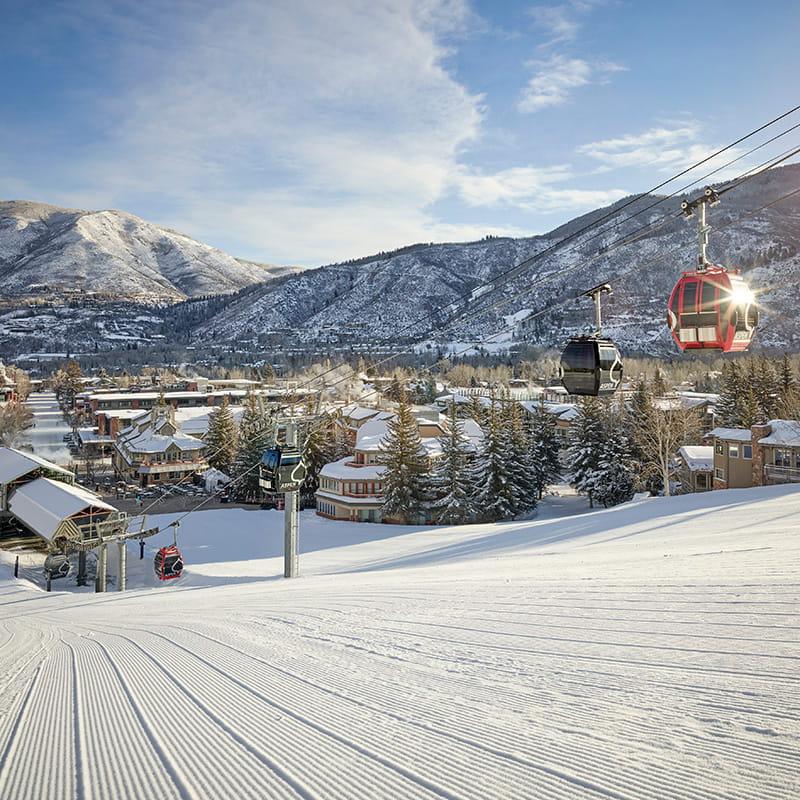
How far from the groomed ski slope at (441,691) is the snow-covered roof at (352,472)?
2213cm

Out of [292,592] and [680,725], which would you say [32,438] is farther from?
[680,725]

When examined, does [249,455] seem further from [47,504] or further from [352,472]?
[47,504]

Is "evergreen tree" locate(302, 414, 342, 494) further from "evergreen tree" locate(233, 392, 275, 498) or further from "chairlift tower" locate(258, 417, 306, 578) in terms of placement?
"chairlift tower" locate(258, 417, 306, 578)

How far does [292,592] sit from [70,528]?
47.2 feet

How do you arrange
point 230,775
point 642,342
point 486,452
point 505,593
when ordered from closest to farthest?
point 230,775, point 505,593, point 486,452, point 642,342

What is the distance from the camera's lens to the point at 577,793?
7.64 ft

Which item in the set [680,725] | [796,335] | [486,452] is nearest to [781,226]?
[796,335]

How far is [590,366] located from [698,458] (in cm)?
2964

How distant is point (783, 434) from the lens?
2559 centimetres

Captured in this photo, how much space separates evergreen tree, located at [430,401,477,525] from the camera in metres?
29.2

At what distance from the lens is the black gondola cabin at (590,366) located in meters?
8.02

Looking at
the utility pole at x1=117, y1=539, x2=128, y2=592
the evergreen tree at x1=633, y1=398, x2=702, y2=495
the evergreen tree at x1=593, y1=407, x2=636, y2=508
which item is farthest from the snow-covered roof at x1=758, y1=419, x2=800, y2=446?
the utility pole at x1=117, y1=539, x2=128, y2=592

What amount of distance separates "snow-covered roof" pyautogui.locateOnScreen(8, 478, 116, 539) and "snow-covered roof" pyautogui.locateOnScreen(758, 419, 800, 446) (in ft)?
91.8

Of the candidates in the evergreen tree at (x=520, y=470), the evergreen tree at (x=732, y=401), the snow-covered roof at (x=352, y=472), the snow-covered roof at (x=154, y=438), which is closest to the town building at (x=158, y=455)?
the snow-covered roof at (x=154, y=438)
